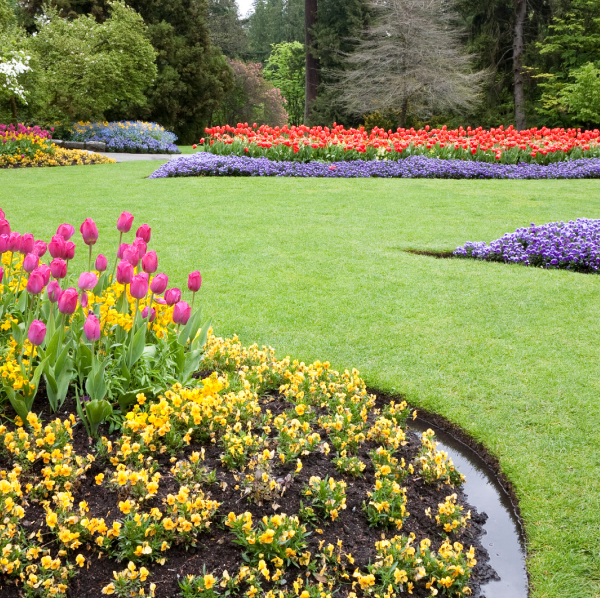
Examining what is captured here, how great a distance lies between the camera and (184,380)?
3.02m

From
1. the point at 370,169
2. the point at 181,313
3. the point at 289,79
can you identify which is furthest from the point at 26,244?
the point at 289,79

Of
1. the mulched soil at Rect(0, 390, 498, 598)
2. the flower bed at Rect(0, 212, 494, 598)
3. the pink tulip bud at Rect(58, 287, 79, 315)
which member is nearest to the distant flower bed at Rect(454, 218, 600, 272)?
the flower bed at Rect(0, 212, 494, 598)

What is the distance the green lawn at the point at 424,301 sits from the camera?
3086 millimetres

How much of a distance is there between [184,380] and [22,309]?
3.24 ft

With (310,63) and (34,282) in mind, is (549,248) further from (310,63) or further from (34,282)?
(310,63)

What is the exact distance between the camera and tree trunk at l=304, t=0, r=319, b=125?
92.9 ft

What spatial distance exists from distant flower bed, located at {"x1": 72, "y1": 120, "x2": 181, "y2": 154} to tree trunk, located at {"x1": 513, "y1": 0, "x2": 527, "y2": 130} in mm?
15505

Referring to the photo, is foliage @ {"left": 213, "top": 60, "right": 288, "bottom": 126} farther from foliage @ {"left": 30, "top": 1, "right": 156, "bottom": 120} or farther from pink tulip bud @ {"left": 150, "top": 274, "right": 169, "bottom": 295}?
pink tulip bud @ {"left": 150, "top": 274, "right": 169, "bottom": 295}

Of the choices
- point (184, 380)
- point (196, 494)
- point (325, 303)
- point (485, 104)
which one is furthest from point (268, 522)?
point (485, 104)

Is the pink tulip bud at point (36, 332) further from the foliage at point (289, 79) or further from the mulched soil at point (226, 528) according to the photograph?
the foliage at point (289, 79)

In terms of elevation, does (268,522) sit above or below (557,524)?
above

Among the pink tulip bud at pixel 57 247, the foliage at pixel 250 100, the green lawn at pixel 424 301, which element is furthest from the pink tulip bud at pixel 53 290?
the foliage at pixel 250 100

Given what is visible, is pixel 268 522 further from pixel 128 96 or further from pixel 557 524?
pixel 128 96

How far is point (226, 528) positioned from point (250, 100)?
36072mm
